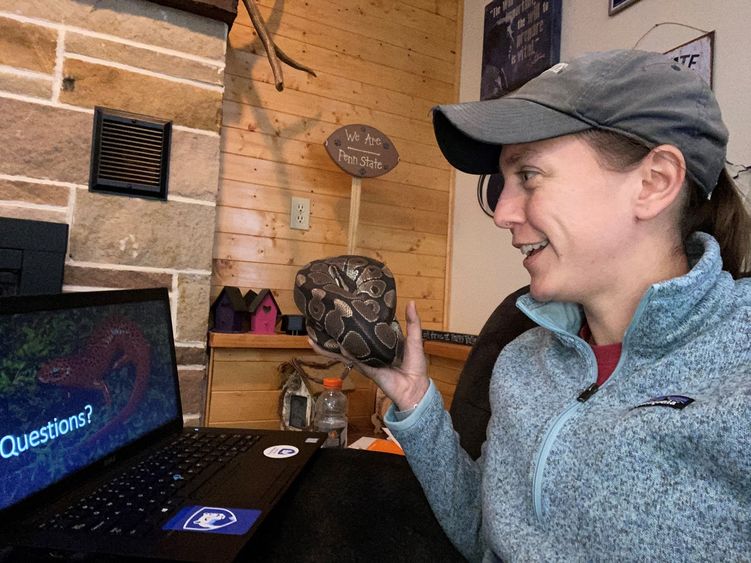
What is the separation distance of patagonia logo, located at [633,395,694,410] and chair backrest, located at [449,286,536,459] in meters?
0.46

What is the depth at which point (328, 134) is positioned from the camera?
253 centimetres

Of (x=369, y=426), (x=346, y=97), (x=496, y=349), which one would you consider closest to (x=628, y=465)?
(x=496, y=349)

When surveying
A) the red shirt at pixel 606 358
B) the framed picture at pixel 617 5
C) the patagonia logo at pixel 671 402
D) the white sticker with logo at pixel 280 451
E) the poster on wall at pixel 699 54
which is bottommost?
the white sticker with logo at pixel 280 451

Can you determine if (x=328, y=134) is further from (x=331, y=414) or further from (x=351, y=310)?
(x=351, y=310)

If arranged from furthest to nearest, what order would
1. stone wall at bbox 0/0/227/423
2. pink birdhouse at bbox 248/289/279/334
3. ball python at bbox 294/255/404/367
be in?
1. pink birdhouse at bbox 248/289/279/334
2. stone wall at bbox 0/0/227/423
3. ball python at bbox 294/255/404/367

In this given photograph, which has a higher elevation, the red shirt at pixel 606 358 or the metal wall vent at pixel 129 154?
the metal wall vent at pixel 129 154

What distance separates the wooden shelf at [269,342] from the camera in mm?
1989

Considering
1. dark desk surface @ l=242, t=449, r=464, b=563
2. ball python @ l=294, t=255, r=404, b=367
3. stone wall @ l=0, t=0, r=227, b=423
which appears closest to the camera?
dark desk surface @ l=242, t=449, r=464, b=563

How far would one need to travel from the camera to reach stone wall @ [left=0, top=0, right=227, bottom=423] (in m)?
1.55

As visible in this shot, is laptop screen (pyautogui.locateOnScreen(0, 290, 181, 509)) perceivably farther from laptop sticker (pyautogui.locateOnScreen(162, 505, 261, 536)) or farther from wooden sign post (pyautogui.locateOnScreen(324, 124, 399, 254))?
wooden sign post (pyautogui.locateOnScreen(324, 124, 399, 254))

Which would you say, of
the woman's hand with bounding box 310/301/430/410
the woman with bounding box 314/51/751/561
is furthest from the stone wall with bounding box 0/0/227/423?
the woman with bounding box 314/51/751/561

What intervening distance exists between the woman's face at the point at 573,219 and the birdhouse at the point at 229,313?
5.11 feet

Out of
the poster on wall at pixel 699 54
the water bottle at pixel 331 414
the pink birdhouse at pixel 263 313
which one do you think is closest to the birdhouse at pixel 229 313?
the pink birdhouse at pixel 263 313

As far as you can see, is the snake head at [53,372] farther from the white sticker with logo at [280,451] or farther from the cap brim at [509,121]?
the cap brim at [509,121]
